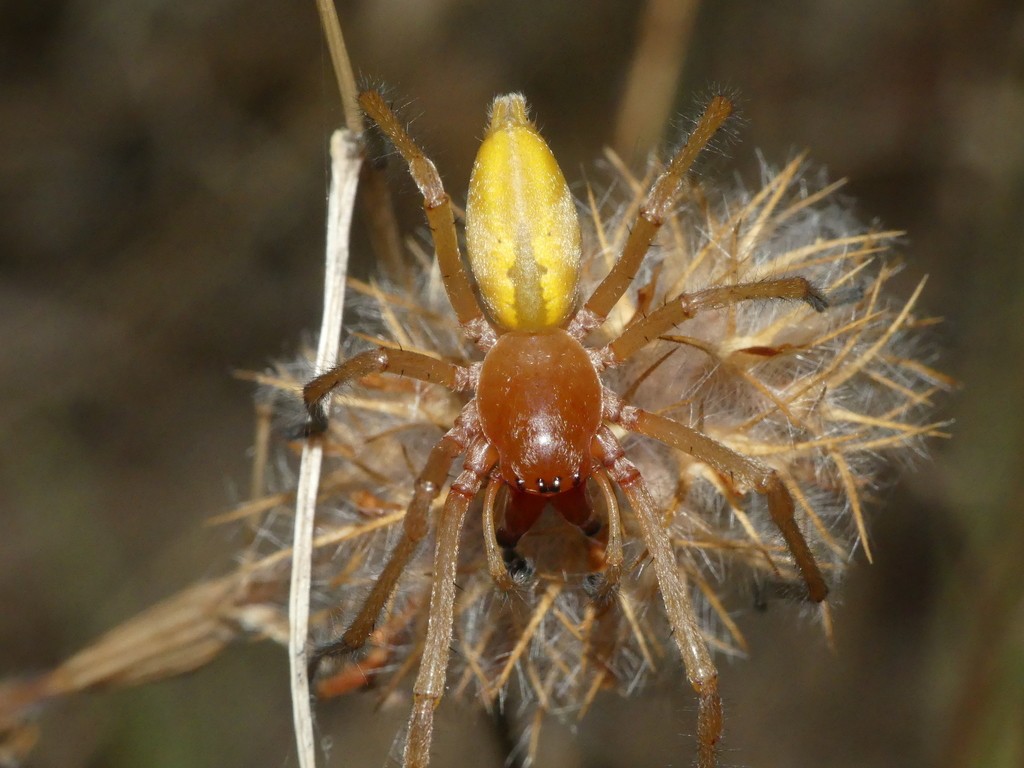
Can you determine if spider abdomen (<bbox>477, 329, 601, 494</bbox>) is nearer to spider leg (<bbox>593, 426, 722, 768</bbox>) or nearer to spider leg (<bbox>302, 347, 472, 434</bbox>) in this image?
spider leg (<bbox>302, 347, 472, 434</bbox>)

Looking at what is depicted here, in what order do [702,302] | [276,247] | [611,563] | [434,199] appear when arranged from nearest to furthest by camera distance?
[611,563]
[702,302]
[434,199]
[276,247]

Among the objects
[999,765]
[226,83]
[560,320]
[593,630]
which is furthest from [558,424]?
[226,83]

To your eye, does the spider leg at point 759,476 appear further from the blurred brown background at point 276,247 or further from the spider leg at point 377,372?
the blurred brown background at point 276,247

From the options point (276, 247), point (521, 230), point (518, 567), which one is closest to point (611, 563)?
point (518, 567)

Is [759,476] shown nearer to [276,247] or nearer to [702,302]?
[702,302]

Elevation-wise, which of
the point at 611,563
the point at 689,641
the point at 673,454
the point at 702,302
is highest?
the point at 702,302

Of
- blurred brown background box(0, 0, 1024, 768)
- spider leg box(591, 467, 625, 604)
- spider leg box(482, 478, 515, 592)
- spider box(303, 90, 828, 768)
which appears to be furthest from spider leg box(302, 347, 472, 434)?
blurred brown background box(0, 0, 1024, 768)
